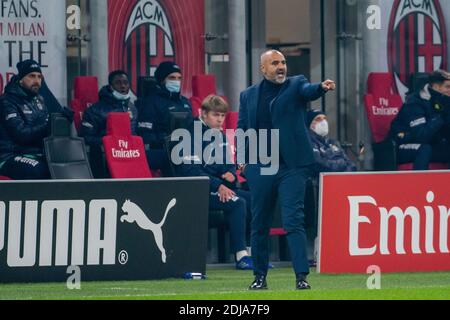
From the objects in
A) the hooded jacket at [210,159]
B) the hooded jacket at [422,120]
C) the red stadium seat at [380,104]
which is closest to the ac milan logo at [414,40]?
the red stadium seat at [380,104]

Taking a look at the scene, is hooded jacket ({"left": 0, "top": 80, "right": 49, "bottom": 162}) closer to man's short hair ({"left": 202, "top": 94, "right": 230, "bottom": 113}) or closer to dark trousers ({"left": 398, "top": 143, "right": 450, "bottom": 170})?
man's short hair ({"left": 202, "top": 94, "right": 230, "bottom": 113})

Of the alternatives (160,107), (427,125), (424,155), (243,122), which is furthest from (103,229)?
(427,125)

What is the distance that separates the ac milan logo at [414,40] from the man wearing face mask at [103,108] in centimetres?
476

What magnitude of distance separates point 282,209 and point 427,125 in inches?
251

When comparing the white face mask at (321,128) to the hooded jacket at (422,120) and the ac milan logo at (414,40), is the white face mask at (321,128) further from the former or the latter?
the ac milan logo at (414,40)

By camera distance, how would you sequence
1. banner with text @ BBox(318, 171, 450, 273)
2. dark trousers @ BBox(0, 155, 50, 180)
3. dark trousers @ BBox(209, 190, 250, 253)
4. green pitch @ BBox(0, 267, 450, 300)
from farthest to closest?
1. dark trousers @ BBox(209, 190, 250, 253)
2. dark trousers @ BBox(0, 155, 50, 180)
3. banner with text @ BBox(318, 171, 450, 273)
4. green pitch @ BBox(0, 267, 450, 300)

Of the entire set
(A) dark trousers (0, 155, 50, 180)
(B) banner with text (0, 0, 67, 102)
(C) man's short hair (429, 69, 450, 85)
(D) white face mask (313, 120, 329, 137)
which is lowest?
(A) dark trousers (0, 155, 50, 180)

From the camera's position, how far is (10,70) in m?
18.6

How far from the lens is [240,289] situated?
14375 millimetres

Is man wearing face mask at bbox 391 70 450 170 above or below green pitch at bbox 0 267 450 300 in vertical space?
above

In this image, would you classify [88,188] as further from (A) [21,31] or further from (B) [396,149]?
(B) [396,149]

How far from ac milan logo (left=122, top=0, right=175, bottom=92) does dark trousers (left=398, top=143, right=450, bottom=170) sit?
2950 millimetres

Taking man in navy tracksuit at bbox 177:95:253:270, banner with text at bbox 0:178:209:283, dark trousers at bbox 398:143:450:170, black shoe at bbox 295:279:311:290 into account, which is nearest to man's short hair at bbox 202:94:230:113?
man in navy tracksuit at bbox 177:95:253:270

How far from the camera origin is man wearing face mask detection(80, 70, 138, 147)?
721 inches
